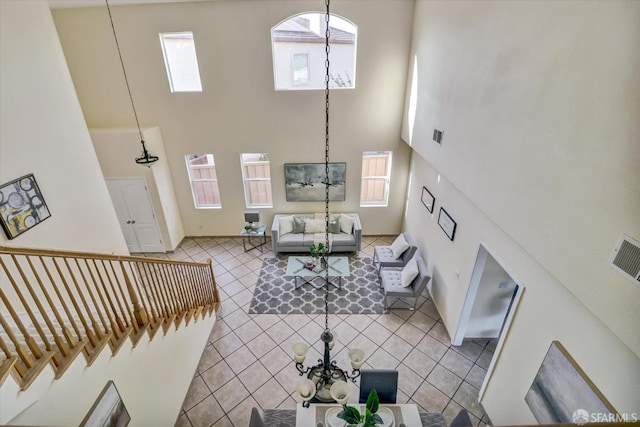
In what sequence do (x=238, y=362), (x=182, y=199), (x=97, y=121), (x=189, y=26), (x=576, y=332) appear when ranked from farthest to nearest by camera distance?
(x=182, y=199)
(x=97, y=121)
(x=189, y=26)
(x=238, y=362)
(x=576, y=332)

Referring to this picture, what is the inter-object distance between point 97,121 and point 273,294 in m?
Answer: 5.53

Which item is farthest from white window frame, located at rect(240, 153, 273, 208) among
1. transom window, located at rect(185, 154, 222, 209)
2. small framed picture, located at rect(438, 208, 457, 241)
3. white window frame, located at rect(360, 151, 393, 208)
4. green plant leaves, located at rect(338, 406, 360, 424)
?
green plant leaves, located at rect(338, 406, 360, 424)

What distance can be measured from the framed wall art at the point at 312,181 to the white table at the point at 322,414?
16.3 feet

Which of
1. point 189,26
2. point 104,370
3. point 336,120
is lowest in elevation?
point 104,370

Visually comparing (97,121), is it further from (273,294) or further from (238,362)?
(238,362)

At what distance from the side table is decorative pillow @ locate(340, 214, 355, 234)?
197cm

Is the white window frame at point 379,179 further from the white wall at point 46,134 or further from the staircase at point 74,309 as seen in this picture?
the white wall at point 46,134

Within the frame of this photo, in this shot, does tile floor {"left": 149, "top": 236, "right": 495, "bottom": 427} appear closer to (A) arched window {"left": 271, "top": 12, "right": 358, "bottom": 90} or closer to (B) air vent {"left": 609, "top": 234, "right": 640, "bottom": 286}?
(B) air vent {"left": 609, "top": 234, "right": 640, "bottom": 286}

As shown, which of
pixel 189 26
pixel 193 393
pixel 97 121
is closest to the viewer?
pixel 193 393

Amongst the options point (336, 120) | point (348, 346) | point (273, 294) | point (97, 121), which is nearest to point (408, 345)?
point (348, 346)

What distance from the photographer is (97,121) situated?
6.92 metres

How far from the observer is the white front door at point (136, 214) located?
6980mm

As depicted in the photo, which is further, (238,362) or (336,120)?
(336,120)

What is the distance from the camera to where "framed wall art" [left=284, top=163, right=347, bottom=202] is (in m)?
7.47
